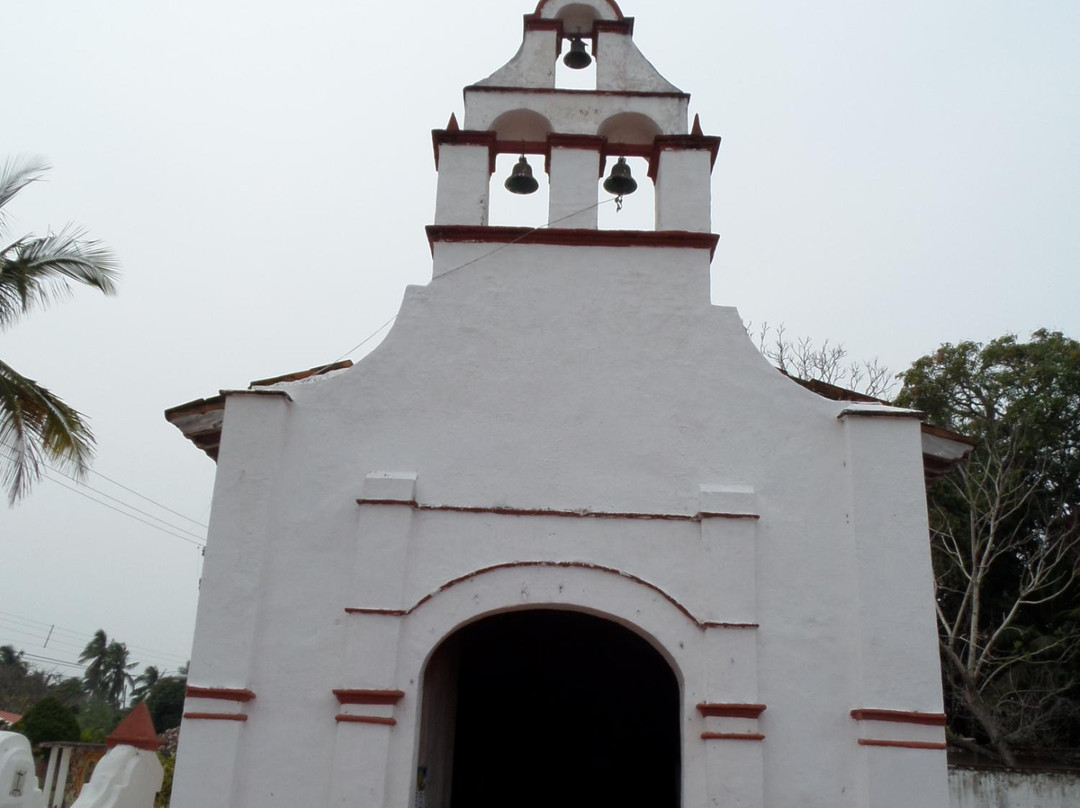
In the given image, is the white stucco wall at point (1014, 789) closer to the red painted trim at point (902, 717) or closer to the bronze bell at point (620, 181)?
the red painted trim at point (902, 717)

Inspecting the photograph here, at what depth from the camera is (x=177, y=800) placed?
22.1ft

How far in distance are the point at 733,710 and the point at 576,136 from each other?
14.5 feet

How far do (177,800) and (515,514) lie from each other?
9.15 feet

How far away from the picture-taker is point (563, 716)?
11734 millimetres

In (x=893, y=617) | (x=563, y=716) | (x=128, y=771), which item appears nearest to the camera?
(x=893, y=617)

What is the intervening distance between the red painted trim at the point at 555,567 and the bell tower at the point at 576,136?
248 cm

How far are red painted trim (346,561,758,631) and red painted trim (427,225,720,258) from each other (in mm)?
2467

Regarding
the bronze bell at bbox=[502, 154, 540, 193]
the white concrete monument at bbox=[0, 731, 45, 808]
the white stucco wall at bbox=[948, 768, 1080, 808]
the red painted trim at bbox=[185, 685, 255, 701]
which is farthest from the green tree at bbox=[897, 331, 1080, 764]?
the white concrete monument at bbox=[0, 731, 45, 808]

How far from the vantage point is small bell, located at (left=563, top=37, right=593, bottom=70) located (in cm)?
925

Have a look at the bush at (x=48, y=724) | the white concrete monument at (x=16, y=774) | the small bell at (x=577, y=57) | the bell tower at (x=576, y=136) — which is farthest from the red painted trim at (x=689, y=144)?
the bush at (x=48, y=724)

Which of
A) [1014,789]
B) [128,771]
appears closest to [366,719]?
[128,771]

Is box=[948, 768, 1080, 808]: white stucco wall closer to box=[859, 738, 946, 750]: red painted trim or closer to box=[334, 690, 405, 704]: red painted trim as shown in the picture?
box=[859, 738, 946, 750]: red painted trim

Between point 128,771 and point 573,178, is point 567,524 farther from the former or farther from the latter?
point 128,771

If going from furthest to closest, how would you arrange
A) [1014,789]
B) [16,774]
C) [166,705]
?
[166,705]
[1014,789]
[16,774]
